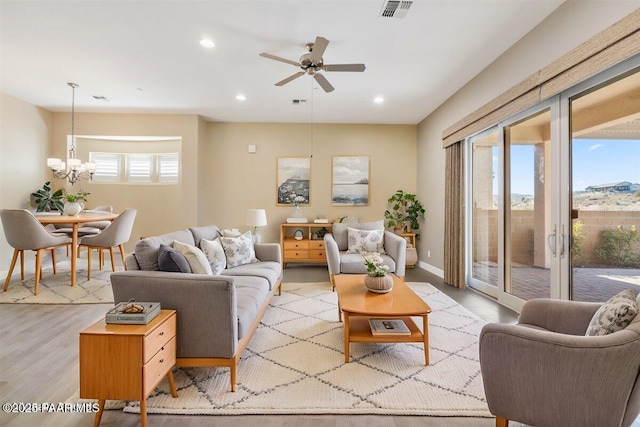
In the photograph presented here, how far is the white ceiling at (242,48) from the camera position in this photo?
252cm

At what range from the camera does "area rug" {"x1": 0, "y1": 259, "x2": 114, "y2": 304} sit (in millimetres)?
3421

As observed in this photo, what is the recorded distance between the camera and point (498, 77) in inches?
129

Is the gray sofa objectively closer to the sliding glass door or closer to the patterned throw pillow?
the patterned throw pillow

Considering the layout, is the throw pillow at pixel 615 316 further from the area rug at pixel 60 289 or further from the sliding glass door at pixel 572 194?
the area rug at pixel 60 289

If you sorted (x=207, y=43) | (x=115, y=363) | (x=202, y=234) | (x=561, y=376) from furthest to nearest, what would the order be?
(x=202, y=234), (x=207, y=43), (x=115, y=363), (x=561, y=376)

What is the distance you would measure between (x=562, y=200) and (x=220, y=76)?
414 cm

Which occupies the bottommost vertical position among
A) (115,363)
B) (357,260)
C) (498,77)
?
(115,363)

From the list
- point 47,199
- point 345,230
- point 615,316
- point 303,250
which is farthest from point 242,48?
point 47,199

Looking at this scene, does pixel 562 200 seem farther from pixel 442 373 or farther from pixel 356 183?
Result: pixel 356 183

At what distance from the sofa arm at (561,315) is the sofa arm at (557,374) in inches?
22.4

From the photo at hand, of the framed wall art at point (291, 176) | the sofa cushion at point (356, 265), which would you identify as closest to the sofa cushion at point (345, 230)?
the sofa cushion at point (356, 265)

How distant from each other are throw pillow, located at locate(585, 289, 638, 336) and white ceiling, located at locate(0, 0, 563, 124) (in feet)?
8.01

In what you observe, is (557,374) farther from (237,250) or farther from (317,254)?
(317,254)

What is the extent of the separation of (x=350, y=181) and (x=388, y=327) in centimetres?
402
